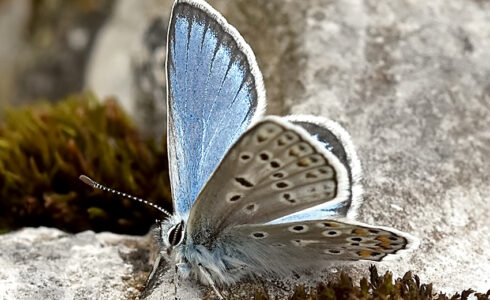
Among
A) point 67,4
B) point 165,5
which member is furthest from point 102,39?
point 165,5

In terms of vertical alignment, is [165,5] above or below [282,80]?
above

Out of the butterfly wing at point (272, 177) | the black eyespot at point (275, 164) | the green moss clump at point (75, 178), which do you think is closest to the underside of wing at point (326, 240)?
the butterfly wing at point (272, 177)

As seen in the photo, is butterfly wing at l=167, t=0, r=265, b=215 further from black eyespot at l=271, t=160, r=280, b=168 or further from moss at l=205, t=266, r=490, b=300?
moss at l=205, t=266, r=490, b=300

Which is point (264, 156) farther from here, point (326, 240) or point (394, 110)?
point (394, 110)

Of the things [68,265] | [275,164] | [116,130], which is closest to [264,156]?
[275,164]

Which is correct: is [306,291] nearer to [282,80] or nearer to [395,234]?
[395,234]
